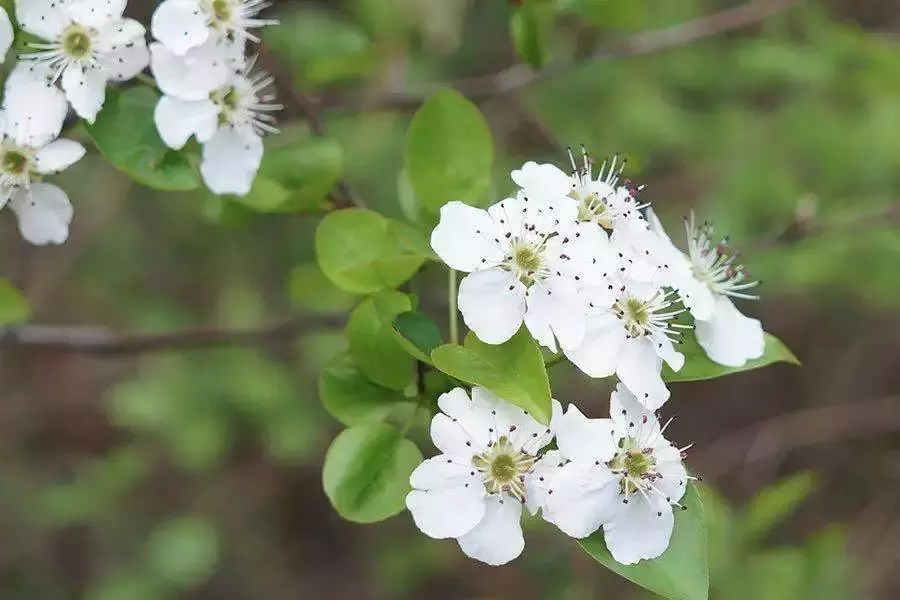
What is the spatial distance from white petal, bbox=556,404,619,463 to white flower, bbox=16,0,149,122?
627 millimetres

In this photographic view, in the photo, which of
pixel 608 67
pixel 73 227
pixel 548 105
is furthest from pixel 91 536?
pixel 608 67

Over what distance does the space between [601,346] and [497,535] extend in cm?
23

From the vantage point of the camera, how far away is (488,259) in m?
0.96

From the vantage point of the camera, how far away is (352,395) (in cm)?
104

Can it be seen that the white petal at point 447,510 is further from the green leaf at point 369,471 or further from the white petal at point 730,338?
the white petal at point 730,338

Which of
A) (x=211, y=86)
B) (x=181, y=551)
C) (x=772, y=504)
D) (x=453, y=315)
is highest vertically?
(x=211, y=86)

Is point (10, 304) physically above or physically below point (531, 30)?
below

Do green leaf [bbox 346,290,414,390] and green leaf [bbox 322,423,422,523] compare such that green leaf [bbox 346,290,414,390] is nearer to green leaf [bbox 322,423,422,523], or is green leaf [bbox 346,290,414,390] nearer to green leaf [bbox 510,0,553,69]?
green leaf [bbox 322,423,422,523]

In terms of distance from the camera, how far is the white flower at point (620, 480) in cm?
90

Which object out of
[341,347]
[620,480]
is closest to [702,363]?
[620,480]

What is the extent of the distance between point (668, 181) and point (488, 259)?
1.90 meters

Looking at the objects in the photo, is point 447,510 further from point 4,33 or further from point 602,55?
point 602,55

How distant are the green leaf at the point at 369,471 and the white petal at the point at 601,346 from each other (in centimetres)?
22

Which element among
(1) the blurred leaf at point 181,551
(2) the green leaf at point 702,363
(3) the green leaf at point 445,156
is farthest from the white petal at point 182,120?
(1) the blurred leaf at point 181,551
